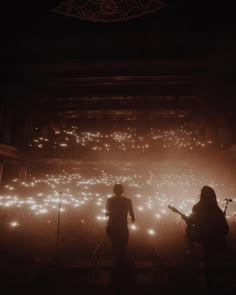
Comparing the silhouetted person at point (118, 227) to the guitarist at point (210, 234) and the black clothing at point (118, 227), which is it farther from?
the guitarist at point (210, 234)

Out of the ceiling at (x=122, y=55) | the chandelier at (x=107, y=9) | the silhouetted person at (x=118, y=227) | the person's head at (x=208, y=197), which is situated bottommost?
the silhouetted person at (x=118, y=227)

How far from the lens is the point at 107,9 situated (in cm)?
545

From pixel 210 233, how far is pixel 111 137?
860 centimetres

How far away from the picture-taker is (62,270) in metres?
4.79

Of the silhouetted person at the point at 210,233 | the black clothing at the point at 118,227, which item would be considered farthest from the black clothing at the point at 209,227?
the black clothing at the point at 118,227

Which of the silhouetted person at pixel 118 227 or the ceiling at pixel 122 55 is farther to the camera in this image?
the ceiling at pixel 122 55

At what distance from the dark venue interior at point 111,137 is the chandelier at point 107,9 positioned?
3cm

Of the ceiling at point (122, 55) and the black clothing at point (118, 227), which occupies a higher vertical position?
the ceiling at point (122, 55)

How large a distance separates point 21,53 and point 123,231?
533cm

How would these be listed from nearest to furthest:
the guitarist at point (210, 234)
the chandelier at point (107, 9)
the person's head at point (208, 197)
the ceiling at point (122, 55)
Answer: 1. the guitarist at point (210, 234)
2. the person's head at point (208, 197)
3. the chandelier at point (107, 9)
4. the ceiling at point (122, 55)

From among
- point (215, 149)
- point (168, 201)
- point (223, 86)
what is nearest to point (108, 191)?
point (168, 201)

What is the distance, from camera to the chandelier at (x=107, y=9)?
5320 mm

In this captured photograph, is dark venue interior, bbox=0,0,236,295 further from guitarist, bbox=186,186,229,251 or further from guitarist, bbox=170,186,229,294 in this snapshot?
guitarist, bbox=186,186,229,251

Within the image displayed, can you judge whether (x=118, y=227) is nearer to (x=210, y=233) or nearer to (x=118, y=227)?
(x=118, y=227)
